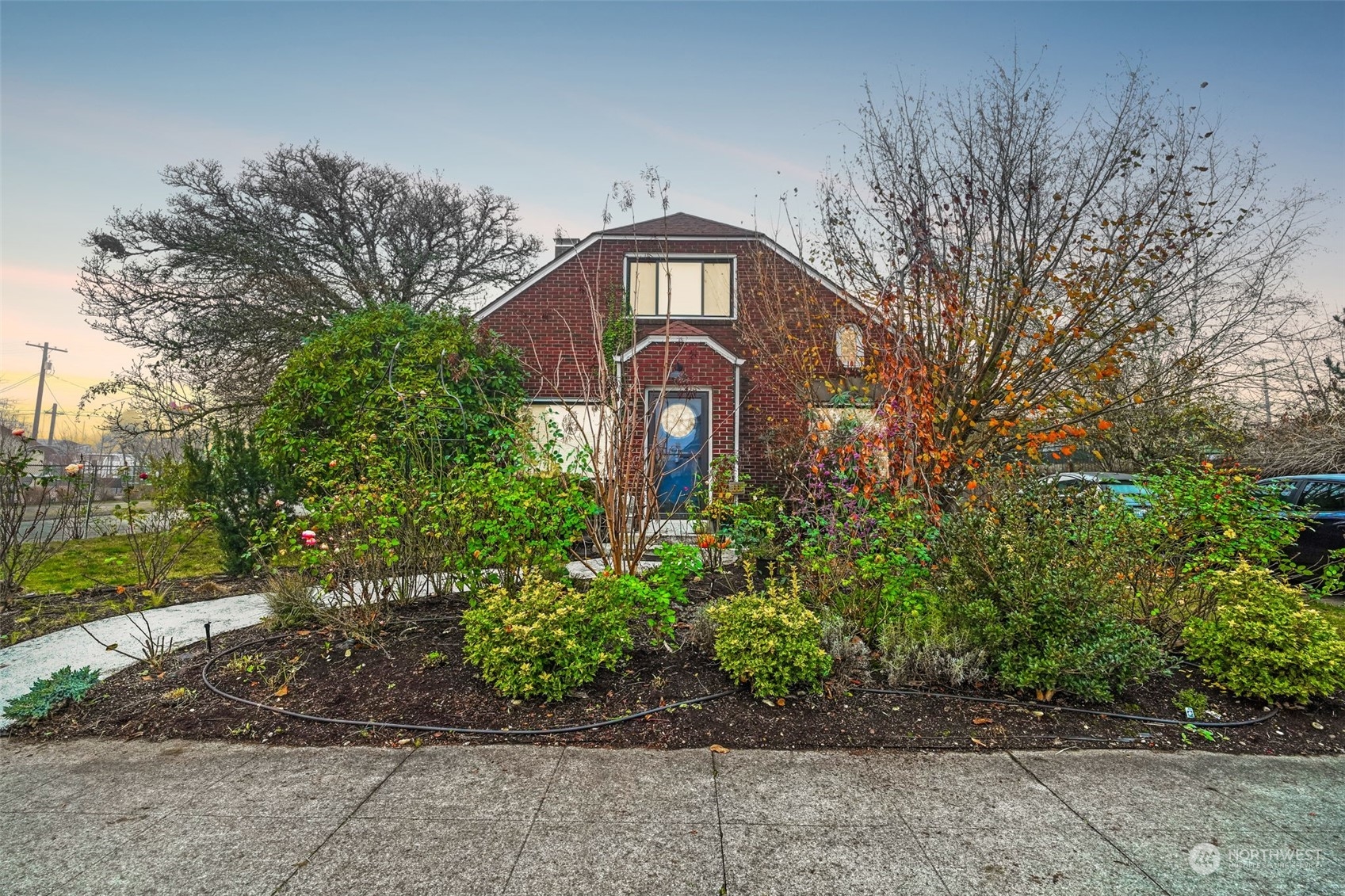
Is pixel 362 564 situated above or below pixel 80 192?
below

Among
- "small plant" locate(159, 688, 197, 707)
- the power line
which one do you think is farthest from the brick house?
the power line

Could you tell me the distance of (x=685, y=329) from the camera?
1152 centimetres

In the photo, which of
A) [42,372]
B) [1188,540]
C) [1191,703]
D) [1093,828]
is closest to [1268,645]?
[1191,703]

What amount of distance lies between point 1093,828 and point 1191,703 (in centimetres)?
175

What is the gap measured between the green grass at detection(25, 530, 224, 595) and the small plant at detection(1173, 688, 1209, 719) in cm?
900

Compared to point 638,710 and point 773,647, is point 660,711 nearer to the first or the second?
point 638,710

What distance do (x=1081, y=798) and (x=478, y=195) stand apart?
2402 cm

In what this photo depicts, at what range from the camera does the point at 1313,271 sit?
730cm

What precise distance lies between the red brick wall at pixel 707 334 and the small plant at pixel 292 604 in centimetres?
611

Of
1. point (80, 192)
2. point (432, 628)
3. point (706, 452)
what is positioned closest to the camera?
point (432, 628)

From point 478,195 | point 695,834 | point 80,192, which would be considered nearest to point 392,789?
point 695,834

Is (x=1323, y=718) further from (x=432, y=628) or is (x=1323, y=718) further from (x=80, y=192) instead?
(x=80, y=192)

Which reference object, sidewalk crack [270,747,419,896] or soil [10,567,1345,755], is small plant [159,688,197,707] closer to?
soil [10,567,1345,755]

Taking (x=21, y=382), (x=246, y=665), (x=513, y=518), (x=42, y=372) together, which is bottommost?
(x=246, y=665)
